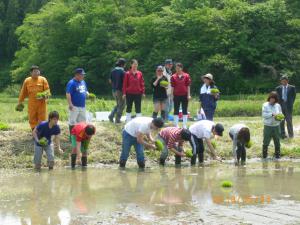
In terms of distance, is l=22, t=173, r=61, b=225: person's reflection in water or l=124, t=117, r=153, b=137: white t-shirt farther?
l=124, t=117, r=153, b=137: white t-shirt

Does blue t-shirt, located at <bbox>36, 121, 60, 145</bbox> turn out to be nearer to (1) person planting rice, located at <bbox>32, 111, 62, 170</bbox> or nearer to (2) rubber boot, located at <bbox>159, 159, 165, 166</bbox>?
(1) person planting rice, located at <bbox>32, 111, 62, 170</bbox>

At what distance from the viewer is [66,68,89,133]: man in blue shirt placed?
15.7m

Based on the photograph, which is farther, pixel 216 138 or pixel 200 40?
pixel 200 40

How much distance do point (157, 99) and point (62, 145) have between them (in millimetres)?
3186

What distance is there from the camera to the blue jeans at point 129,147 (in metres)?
14.9

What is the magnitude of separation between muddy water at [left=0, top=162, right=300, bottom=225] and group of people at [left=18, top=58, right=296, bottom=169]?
23.5 inches

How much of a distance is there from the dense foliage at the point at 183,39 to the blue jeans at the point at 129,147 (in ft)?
75.5

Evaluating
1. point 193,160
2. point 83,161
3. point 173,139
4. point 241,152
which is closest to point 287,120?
point 241,152

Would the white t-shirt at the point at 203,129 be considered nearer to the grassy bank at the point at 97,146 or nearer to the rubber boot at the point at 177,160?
the rubber boot at the point at 177,160

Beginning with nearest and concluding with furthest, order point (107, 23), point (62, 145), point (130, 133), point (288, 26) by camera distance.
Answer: point (130, 133), point (62, 145), point (288, 26), point (107, 23)

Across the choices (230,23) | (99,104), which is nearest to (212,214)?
(99,104)

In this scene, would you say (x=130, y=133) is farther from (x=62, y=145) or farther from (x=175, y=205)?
(x=175, y=205)

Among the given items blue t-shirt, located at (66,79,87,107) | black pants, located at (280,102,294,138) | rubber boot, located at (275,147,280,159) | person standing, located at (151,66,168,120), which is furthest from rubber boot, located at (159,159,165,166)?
black pants, located at (280,102,294,138)

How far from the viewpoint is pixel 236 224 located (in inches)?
362
